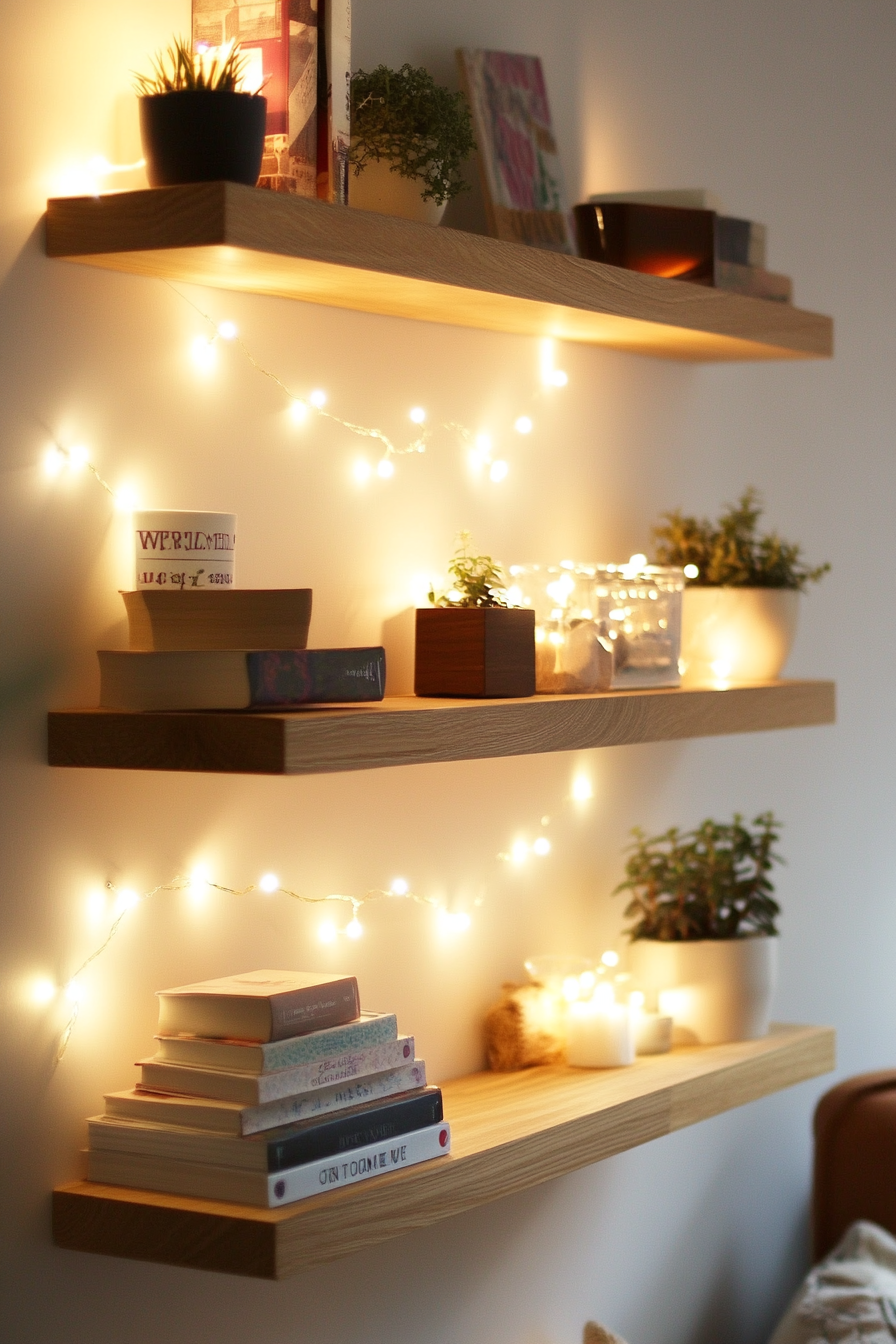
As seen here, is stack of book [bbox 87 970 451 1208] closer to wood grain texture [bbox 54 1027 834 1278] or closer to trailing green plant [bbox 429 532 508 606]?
wood grain texture [bbox 54 1027 834 1278]

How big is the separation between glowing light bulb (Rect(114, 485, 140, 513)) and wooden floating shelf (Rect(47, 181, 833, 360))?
0.17 m

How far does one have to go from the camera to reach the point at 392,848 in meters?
1.59

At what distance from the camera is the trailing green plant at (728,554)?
1917 millimetres

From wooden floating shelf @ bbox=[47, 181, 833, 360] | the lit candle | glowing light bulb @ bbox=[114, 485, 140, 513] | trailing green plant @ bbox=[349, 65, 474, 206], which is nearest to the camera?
wooden floating shelf @ bbox=[47, 181, 833, 360]

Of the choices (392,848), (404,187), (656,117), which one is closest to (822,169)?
(656,117)

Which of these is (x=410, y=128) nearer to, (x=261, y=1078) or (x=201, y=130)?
(x=201, y=130)

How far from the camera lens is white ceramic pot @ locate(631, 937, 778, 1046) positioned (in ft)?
6.06

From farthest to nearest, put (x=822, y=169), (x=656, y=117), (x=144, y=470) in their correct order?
(x=822, y=169) → (x=656, y=117) → (x=144, y=470)

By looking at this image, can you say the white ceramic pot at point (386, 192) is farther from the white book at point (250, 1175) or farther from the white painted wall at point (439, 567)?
the white book at point (250, 1175)

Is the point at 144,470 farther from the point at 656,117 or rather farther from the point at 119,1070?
the point at 656,117

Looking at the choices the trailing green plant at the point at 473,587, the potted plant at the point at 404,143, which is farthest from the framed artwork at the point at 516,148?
the trailing green plant at the point at 473,587

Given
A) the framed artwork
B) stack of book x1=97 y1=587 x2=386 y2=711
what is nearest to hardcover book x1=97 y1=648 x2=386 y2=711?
stack of book x1=97 y1=587 x2=386 y2=711

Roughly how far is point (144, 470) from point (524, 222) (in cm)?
54

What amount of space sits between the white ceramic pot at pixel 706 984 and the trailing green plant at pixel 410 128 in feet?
2.87
